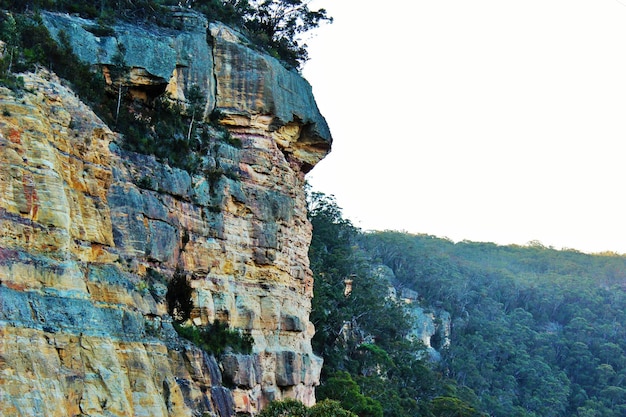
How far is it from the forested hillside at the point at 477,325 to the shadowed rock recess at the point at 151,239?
12.2 metres

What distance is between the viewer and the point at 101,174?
22.7 m

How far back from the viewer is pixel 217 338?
26344 mm

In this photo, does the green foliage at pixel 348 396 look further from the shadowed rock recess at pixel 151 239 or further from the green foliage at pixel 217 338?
the green foliage at pixel 217 338

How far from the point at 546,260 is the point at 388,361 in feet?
252

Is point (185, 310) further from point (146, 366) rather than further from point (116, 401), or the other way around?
point (116, 401)

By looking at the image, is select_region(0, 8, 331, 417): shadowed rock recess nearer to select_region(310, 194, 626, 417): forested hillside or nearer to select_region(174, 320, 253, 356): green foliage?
select_region(174, 320, 253, 356): green foliage

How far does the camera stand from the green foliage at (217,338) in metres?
24.9

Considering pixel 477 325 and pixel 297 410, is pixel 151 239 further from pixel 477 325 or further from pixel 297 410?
pixel 477 325

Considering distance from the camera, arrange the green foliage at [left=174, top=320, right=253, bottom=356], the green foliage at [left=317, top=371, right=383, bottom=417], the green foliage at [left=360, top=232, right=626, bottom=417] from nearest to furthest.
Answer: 1. the green foliage at [left=174, top=320, right=253, bottom=356]
2. the green foliage at [left=317, top=371, right=383, bottom=417]
3. the green foliage at [left=360, top=232, right=626, bottom=417]

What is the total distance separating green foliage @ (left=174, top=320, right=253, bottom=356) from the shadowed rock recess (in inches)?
12.1

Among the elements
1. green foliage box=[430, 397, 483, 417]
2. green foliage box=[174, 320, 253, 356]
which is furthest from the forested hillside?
green foliage box=[174, 320, 253, 356]

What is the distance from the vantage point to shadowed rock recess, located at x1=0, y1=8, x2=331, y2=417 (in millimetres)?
17781

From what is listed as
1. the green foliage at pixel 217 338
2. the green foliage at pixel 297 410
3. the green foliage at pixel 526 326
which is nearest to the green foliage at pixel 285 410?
the green foliage at pixel 297 410

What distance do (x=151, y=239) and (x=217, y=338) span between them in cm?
441
